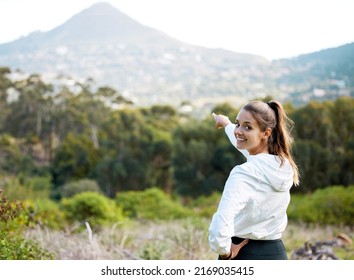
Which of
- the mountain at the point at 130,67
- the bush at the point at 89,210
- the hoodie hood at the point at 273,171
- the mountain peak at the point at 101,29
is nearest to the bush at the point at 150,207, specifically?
the bush at the point at 89,210

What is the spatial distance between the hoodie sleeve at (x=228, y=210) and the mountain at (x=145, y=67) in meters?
13.4

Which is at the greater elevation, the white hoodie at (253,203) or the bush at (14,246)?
the white hoodie at (253,203)

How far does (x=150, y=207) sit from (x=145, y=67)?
58.2 feet

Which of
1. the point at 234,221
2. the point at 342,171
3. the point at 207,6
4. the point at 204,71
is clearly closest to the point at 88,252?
the point at 234,221

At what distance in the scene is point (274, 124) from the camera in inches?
62.3

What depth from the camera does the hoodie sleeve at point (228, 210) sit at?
141cm

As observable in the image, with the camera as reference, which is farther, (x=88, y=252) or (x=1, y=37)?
(x=1, y=37)

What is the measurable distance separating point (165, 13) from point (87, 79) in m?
21.4

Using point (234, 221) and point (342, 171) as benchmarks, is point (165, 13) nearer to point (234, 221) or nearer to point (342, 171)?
point (234, 221)

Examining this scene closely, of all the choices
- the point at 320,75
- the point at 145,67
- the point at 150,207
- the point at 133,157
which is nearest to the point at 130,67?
the point at 145,67

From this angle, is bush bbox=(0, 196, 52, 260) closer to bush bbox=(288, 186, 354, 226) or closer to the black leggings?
the black leggings

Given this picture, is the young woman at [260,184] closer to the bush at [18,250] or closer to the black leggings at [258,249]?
the black leggings at [258,249]

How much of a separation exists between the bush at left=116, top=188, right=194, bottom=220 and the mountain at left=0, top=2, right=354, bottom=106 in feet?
19.6

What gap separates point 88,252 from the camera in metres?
3.03
